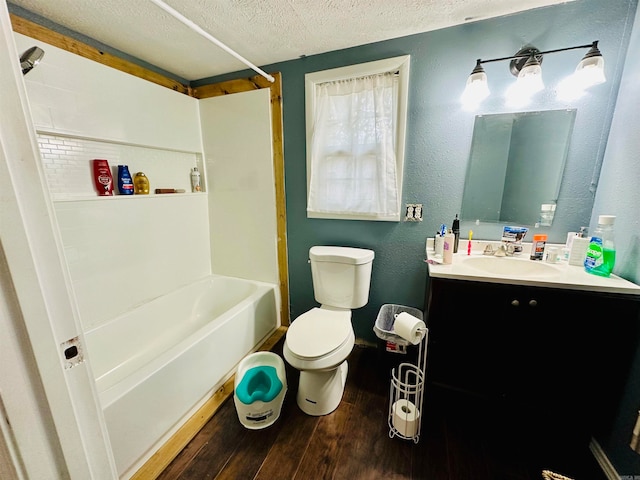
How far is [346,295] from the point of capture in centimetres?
177

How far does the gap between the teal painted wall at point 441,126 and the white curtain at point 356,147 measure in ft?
→ 0.38

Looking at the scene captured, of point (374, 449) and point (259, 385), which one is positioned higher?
point (259, 385)

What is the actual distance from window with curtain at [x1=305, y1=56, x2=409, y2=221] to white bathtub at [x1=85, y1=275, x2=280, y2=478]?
98cm

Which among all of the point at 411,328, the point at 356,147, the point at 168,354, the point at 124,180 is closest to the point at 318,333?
the point at 411,328

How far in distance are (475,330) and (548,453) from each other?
0.67m

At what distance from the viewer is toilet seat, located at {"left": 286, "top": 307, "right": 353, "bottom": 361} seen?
136 centimetres

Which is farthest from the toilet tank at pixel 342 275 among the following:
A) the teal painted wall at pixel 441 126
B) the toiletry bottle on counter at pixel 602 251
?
the toiletry bottle on counter at pixel 602 251

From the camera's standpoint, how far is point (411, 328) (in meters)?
1.24

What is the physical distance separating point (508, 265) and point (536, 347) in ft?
1.54

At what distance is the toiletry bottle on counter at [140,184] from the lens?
1862 millimetres

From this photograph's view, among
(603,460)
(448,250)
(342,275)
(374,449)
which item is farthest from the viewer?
(342,275)

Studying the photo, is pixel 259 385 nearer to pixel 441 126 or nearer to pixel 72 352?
pixel 72 352

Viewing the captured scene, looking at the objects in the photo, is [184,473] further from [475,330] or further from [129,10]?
[129,10]

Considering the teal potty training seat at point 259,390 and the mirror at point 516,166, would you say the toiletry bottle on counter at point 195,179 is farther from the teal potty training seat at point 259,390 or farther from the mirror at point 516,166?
the mirror at point 516,166
